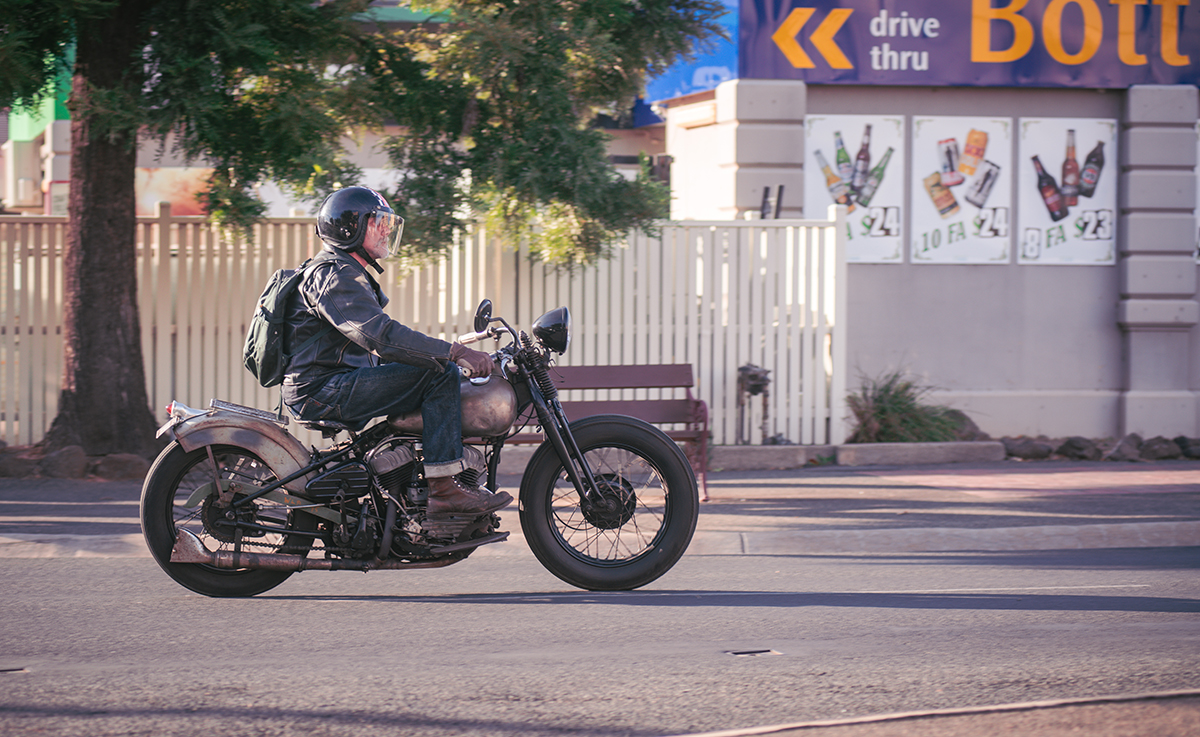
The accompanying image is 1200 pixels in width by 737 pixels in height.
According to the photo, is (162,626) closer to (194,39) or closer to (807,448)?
(194,39)

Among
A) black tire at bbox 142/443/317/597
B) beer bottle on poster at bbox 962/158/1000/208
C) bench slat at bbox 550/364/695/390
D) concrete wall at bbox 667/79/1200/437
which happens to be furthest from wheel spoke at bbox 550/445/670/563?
beer bottle on poster at bbox 962/158/1000/208

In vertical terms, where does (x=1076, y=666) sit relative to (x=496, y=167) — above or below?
below

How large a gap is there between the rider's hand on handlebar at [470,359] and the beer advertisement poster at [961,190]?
9.16 m

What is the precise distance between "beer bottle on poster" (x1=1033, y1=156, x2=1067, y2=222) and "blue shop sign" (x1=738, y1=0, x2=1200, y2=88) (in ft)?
3.28

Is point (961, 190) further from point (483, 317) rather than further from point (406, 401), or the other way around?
point (406, 401)

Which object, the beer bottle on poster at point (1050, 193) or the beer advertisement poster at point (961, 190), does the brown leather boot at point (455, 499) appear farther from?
the beer bottle on poster at point (1050, 193)

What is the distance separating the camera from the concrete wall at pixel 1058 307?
12.7m

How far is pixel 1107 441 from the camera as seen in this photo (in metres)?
12.5

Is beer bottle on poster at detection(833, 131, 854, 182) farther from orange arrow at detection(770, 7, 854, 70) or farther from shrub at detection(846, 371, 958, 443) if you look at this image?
shrub at detection(846, 371, 958, 443)

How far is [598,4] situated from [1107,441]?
7.71 metres

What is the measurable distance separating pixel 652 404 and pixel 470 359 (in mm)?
4190

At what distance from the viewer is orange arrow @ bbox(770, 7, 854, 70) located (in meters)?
12.4

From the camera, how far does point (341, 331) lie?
4703 millimetres

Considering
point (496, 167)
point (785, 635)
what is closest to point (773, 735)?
point (785, 635)
